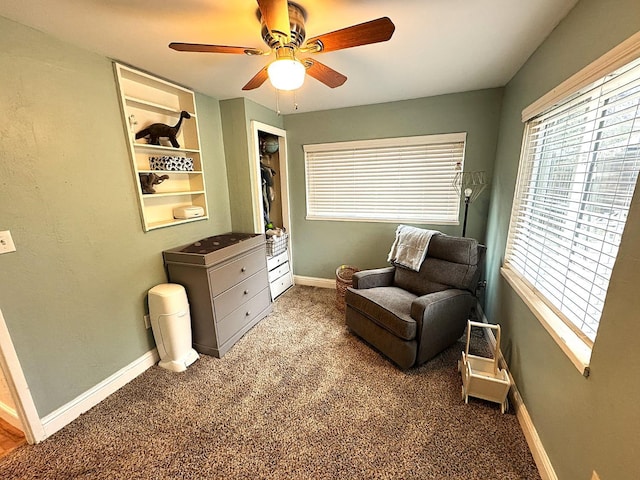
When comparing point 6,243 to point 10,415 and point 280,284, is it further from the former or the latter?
point 280,284

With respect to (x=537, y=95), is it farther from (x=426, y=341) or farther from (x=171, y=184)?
(x=171, y=184)

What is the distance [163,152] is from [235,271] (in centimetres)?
124

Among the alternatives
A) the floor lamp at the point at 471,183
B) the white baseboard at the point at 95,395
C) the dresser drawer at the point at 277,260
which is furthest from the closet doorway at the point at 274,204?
the floor lamp at the point at 471,183

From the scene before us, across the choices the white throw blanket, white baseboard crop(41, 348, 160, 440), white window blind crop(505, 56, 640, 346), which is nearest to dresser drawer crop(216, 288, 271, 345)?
white baseboard crop(41, 348, 160, 440)

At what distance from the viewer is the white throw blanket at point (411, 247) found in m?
2.50

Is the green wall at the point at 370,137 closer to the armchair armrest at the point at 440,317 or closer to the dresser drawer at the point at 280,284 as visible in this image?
the dresser drawer at the point at 280,284

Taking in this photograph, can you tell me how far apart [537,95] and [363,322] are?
2087 millimetres

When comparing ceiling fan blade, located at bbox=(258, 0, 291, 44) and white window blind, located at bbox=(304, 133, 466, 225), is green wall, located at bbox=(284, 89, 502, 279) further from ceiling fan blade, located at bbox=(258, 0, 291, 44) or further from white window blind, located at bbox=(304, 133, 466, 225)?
ceiling fan blade, located at bbox=(258, 0, 291, 44)

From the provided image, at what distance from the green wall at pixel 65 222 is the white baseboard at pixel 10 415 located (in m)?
0.21

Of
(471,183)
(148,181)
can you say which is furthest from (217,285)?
(471,183)

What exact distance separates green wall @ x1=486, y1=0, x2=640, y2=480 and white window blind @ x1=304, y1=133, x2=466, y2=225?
0.97 meters

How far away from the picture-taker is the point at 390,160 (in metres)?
3.07

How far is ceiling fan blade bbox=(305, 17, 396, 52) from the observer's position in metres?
1.11

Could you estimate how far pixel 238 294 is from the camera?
246 centimetres
